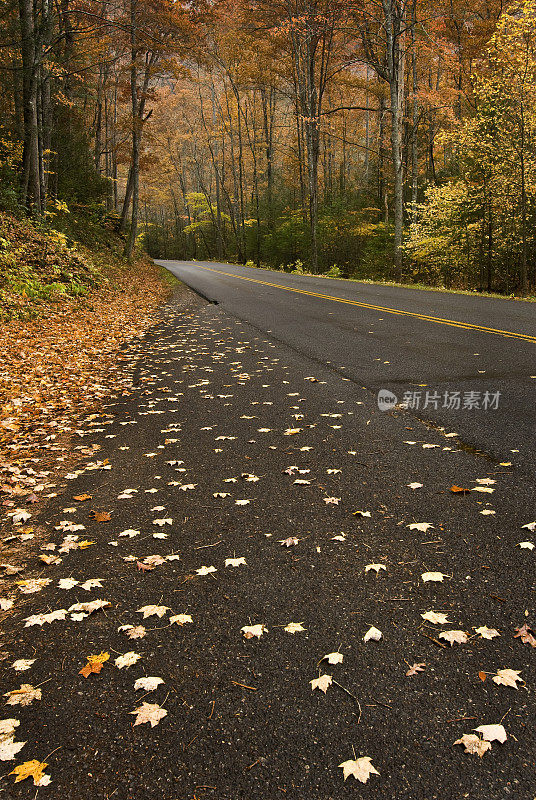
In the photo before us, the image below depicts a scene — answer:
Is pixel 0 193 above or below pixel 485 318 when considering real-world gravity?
above

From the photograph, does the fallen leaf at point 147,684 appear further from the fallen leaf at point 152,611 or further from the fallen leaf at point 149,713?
the fallen leaf at point 152,611

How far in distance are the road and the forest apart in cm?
507

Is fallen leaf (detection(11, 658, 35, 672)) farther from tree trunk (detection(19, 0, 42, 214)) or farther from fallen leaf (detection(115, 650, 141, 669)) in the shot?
tree trunk (detection(19, 0, 42, 214))

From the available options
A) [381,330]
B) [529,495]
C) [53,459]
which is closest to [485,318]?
[381,330]

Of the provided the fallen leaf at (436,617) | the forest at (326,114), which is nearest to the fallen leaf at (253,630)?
the fallen leaf at (436,617)

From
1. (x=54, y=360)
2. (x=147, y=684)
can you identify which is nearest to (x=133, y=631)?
(x=147, y=684)

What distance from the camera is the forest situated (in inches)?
608

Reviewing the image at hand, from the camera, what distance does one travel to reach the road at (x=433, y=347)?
16.4 feet

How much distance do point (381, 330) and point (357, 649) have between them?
26.0ft

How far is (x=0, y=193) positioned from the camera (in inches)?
575

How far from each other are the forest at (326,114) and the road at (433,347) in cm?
507

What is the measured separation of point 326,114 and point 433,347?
21.4 meters

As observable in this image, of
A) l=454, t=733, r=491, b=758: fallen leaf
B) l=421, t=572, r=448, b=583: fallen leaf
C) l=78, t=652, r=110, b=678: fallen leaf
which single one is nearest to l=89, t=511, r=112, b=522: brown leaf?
l=78, t=652, r=110, b=678: fallen leaf

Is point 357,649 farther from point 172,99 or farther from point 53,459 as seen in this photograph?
point 172,99
